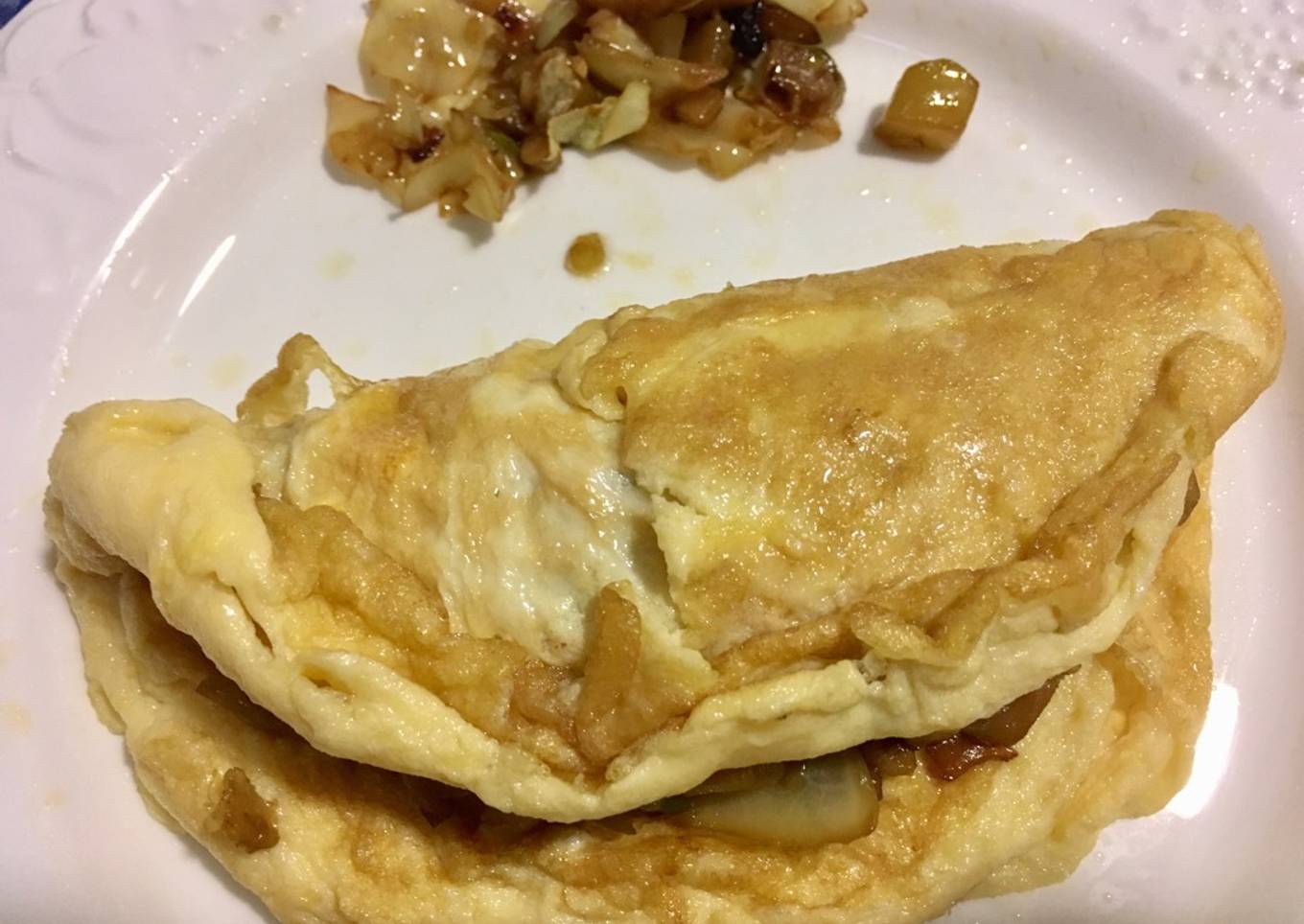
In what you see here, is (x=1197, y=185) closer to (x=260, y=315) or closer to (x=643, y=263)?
(x=643, y=263)

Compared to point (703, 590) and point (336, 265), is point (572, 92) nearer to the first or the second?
point (336, 265)

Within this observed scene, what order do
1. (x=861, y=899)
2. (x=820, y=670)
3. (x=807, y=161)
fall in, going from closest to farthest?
(x=820, y=670) → (x=861, y=899) → (x=807, y=161)

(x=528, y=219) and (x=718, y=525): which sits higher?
(x=718, y=525)

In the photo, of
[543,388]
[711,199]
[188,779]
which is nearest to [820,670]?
[543,388]

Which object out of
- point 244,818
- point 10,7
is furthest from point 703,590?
point 10,7

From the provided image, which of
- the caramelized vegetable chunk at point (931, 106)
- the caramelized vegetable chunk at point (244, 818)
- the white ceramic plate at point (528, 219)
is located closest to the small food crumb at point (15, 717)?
the white ceramic plate at point (528, 219)

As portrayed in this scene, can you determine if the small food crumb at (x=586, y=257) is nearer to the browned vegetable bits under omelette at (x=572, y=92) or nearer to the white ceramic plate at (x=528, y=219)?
the white ceramic plate at (x=528, y=219)

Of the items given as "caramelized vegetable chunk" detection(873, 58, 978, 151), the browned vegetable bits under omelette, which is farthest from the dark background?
"caramelized vegetable chunk" detection(873, 58, 978, 151)
